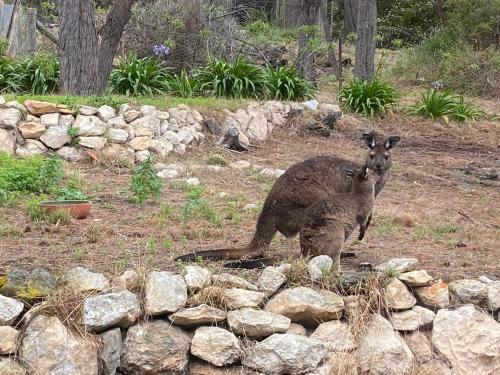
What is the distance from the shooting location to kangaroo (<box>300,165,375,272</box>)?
666 cm

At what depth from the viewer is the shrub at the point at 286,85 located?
15.7m

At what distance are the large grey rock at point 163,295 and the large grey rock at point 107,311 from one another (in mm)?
155

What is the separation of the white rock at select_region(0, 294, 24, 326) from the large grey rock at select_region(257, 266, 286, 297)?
1871 millimetres

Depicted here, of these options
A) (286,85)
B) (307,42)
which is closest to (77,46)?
(286,85)

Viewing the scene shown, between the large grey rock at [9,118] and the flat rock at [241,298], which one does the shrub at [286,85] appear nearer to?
the large grey rock at [9,118]

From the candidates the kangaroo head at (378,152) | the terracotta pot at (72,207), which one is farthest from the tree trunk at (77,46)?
the kangaroo head at (378,152)

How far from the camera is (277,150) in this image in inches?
531

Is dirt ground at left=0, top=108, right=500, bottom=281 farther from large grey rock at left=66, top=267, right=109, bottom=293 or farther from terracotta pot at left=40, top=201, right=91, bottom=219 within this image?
large grey rock at left=66, top=267, right=109, bottom=293

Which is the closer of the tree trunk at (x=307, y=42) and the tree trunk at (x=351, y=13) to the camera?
the tree trunk at (x=307, y=42)

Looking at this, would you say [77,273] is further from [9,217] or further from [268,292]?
[9,217]

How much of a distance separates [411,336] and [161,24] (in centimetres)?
1399

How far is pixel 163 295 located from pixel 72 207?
2374 mm

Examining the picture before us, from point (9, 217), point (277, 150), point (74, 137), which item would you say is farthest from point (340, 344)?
point (277, 150)

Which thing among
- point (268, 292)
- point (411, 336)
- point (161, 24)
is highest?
point (161, 24)
